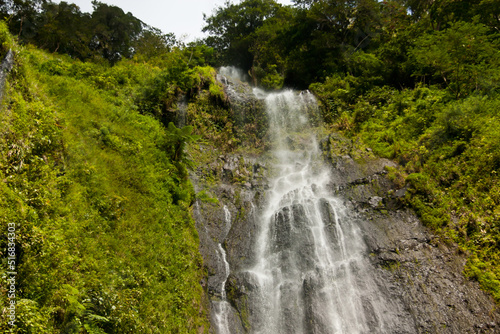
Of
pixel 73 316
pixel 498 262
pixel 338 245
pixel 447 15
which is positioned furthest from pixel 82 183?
pixel 447 15

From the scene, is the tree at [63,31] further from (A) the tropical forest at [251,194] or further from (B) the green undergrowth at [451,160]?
(B) the green undergrowth at [451,160]

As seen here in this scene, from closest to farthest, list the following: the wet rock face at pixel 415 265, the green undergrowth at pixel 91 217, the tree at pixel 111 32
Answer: the green undergrowth at pixel 91 217, the wet rock face at pixel 415 265, the tree at pixel 111 32

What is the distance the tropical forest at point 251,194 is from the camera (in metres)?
5.38

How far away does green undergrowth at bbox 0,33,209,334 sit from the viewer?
4.38 metres

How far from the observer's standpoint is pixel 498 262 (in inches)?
357

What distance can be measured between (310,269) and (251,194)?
16.1ft

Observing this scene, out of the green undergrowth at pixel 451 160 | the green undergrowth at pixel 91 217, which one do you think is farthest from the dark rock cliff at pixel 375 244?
the green undergrowth at pixel 91 217

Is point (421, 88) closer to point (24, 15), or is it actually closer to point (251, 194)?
point (251, 194)

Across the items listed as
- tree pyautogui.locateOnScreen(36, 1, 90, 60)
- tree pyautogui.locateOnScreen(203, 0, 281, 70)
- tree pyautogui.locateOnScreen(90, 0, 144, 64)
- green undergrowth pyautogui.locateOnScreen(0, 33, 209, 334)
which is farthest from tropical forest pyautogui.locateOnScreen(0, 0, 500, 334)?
tree pyautogui.locateOnScreen(203, 0, 281, 70)

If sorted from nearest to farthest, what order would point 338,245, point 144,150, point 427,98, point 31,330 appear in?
point 31,330
point 144,150
point 338,245
point 427,98

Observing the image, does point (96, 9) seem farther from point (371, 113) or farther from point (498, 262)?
point (498, 262)

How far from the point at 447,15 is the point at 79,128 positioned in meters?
23.5

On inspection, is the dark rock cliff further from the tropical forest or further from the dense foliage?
the dense foliage

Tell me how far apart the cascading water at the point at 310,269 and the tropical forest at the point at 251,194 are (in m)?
0.06
